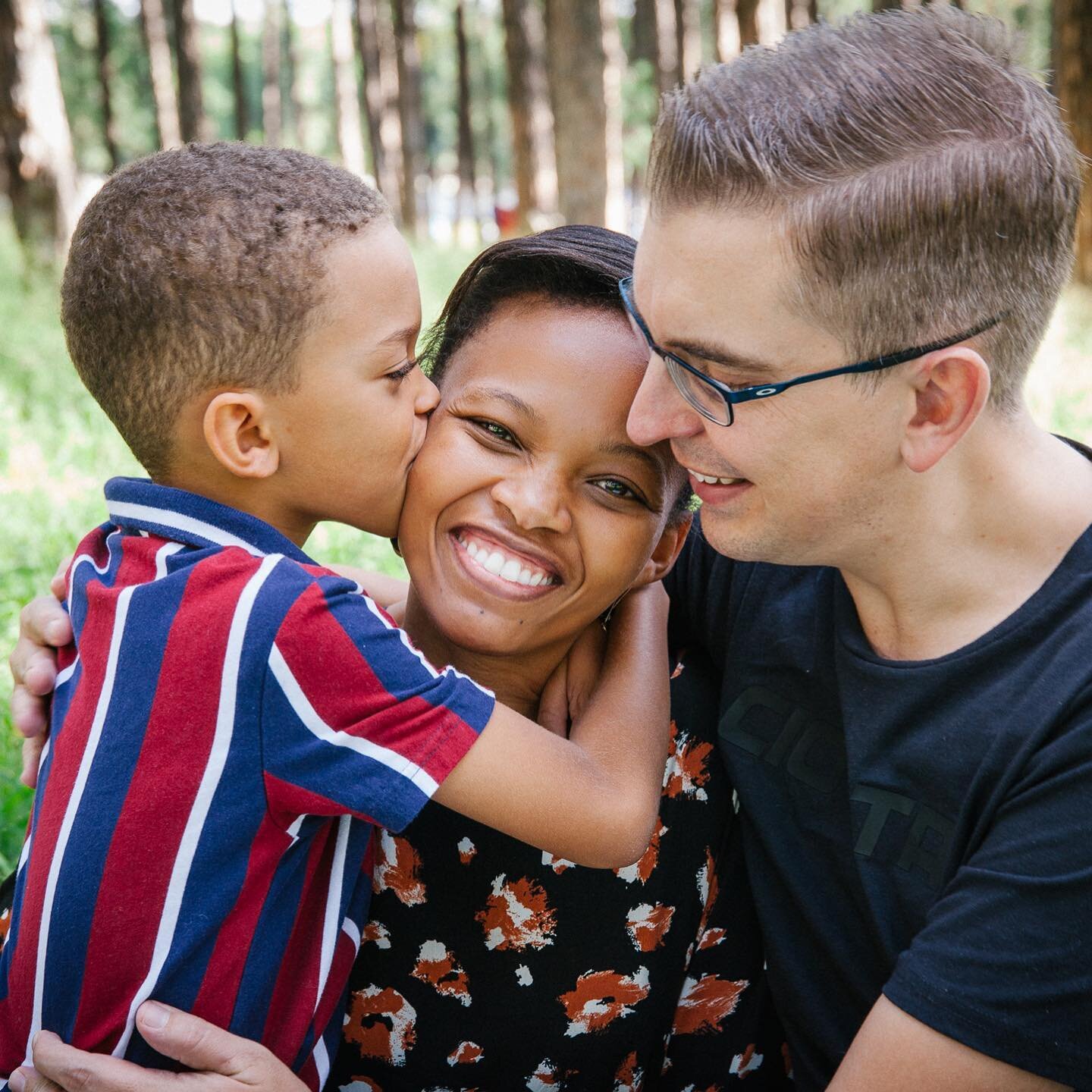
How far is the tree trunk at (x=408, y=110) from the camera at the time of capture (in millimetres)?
24922

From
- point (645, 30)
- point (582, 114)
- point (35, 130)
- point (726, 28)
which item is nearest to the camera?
point (582, 114)

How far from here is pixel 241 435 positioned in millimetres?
2072

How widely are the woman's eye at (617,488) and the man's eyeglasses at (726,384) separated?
0.26 meters

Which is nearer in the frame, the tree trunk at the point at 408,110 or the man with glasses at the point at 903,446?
the man with glasses at the point at 903,446

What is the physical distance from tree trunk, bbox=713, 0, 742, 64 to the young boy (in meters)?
17.2

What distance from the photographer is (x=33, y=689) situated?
2.23 meters

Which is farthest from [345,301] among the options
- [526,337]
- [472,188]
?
[472,188]

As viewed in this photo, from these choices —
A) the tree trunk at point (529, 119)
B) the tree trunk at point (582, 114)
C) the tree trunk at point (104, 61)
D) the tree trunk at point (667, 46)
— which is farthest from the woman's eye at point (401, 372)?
the tree trunk at point (104, 61)

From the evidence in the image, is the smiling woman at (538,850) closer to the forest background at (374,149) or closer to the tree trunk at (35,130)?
the forest background at (374,149)

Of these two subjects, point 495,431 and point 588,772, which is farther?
point 495,431

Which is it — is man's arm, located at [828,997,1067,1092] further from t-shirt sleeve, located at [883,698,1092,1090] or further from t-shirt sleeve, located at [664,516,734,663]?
t-shirt sleeve, located at [664,516,734,663]

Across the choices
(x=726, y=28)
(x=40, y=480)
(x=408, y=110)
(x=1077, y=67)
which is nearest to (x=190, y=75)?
(x=408, y=110)

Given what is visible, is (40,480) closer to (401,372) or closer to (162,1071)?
(401,372)

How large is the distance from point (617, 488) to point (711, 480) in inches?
7.6
